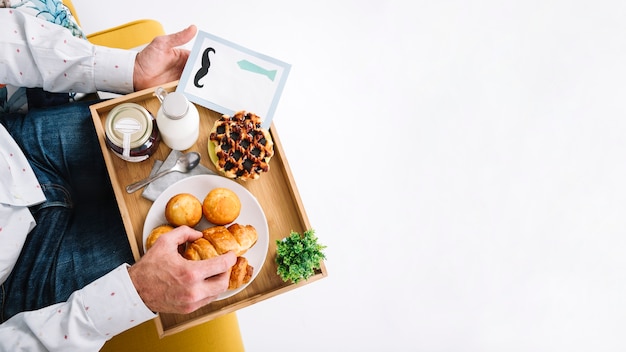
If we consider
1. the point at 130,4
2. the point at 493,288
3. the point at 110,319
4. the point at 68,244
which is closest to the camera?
the point at 110,319

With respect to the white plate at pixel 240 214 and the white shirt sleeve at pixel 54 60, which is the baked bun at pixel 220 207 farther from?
the white shirt sleeve at pixel 54 60

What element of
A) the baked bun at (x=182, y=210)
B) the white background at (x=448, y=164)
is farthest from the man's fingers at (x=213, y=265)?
the white background at (x=448, y=164)

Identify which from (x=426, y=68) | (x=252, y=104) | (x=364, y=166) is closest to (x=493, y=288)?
(x=364, y=166)

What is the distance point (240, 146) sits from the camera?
84 cm

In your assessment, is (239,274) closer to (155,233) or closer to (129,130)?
(155,233)

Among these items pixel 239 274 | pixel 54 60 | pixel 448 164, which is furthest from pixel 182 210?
pixel 448 164

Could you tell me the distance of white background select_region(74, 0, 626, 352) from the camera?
138 cm

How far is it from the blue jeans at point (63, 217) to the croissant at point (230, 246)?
8.9 inches

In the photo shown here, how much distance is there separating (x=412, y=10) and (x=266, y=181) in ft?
3.60

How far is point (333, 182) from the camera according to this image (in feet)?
4.82

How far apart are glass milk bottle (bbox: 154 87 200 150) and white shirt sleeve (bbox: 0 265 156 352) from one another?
11.2 inches

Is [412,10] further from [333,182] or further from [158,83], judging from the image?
[158,83]

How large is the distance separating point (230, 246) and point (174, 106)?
0.30 meters

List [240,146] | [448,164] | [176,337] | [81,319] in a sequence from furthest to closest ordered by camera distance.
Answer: [448,164]
[176,337]
[240,146]
[81,319]
